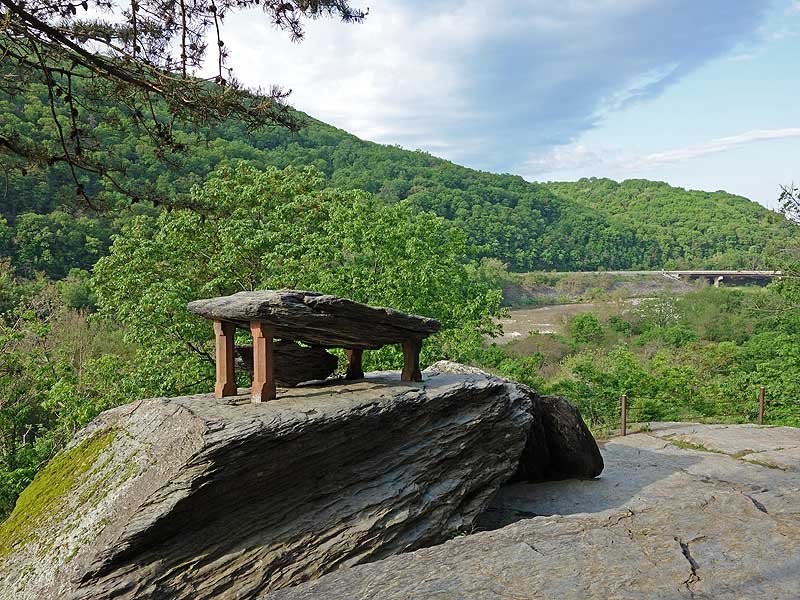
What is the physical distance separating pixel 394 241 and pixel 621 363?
1019 cm

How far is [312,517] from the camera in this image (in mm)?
6430

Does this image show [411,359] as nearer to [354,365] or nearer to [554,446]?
[354,365]

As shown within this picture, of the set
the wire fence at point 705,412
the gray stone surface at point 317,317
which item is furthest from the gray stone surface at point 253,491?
the wire fence at point 705,412

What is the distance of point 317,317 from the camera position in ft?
22.5

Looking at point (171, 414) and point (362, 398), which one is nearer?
point (171, 414)

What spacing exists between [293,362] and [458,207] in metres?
50.1

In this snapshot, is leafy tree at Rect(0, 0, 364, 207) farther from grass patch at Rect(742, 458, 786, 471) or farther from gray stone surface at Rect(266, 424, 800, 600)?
grass patch at Rect(742, 458, 786, 471)

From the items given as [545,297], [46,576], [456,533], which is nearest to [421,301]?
[456,533]

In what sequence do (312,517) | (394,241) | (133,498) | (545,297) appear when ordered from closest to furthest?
(133,498), (312,517), (394,241), (545,297)

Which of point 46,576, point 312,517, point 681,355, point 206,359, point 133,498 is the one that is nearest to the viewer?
point 46,576

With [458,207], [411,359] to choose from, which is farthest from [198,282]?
[458,207]

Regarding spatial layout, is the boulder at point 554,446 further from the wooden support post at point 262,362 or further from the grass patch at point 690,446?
the grass patch at point 690,446

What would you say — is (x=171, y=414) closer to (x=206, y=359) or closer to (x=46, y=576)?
(x=46, y=576)

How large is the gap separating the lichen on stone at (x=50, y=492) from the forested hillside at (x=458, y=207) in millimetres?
2943
